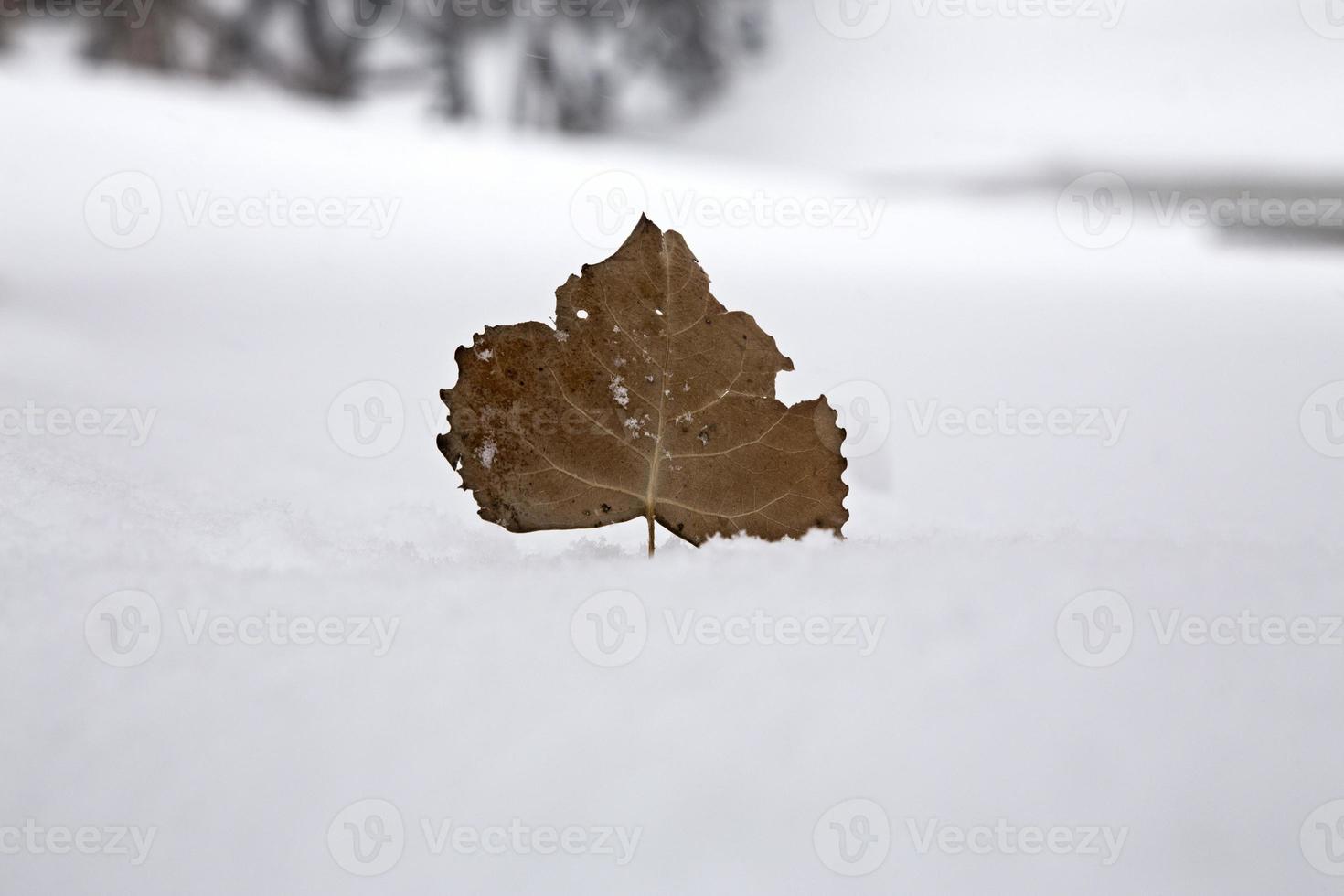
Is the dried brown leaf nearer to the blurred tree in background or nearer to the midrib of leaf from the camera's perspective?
the midrib of leaf

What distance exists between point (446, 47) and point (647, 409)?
3.61 ft

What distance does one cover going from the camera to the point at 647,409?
14.5 inches

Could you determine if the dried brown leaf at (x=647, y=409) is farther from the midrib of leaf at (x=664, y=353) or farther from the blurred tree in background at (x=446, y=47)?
the blurred tree in background at (x=446, y=47)

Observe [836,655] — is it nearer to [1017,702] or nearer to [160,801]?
[1017,702]

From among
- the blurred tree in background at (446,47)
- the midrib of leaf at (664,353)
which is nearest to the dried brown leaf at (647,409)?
the midrib of leaf at (664,353)

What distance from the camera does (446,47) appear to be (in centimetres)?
133

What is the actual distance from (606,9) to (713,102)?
0.60 ft

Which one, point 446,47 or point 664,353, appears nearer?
point 664,353

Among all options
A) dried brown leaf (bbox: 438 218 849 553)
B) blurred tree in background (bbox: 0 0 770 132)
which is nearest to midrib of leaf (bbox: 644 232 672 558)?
dried brown leaf (bbox: 438 218 849 553)

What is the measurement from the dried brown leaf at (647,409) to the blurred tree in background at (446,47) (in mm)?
987

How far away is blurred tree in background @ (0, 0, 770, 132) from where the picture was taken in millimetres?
1302

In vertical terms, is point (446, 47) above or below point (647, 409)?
above

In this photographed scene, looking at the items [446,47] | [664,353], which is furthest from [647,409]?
[446,47]

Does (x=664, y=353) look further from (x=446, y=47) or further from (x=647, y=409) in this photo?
(x=446, y=47)
